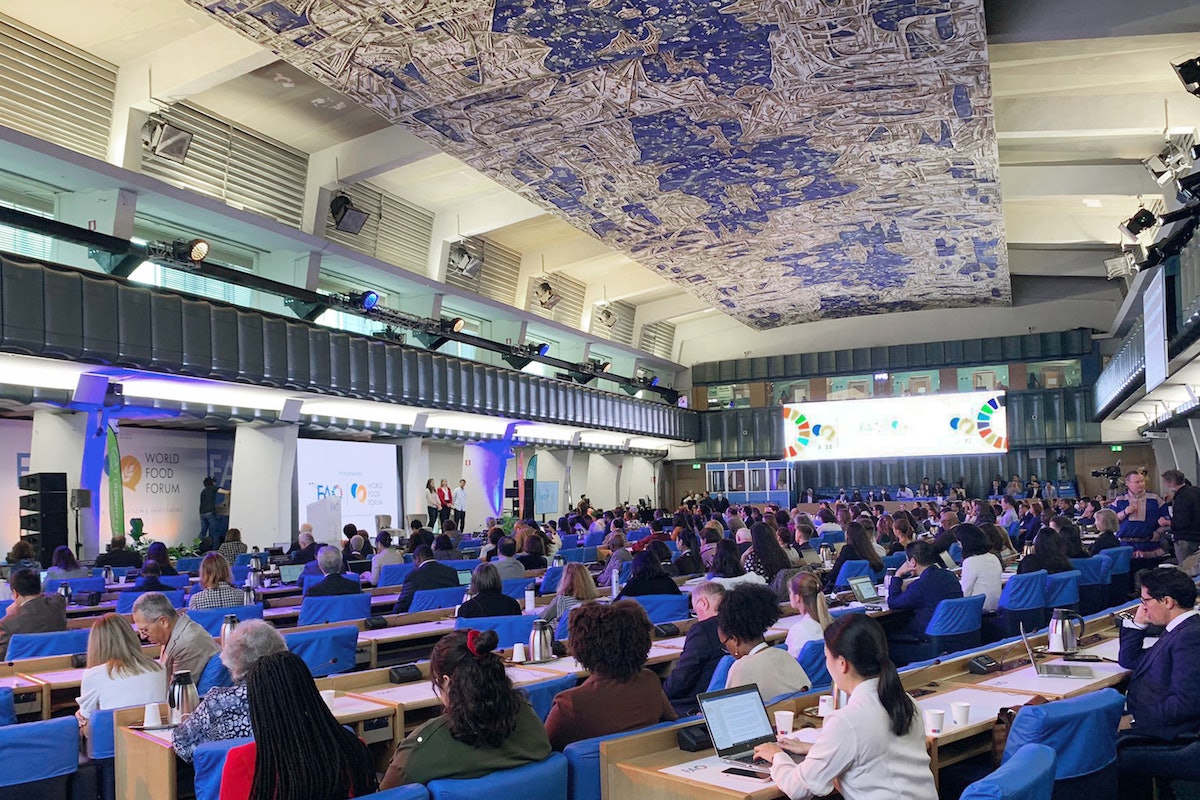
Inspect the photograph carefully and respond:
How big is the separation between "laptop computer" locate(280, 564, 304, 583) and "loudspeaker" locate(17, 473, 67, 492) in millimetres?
4388

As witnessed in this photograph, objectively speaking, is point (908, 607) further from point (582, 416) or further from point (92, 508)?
point (582, 416)

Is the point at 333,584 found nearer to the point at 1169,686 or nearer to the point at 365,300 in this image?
the point at 1169,686

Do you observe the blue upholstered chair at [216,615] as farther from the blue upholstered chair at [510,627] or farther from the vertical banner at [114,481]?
the vertical banner at [114,481]

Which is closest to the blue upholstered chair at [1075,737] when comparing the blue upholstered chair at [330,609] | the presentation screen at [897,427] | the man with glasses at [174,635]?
the man with glasses at [174,635]

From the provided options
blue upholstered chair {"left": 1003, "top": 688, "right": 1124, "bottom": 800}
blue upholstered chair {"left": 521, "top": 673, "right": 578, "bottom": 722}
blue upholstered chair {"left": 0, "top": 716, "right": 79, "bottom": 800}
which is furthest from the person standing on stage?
blue upholstered chair {"left": 1003, "top": 688, "right": 1124, "bottom": 800}

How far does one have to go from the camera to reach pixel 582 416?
25.5 metres

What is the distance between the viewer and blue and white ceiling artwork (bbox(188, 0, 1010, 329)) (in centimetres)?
993

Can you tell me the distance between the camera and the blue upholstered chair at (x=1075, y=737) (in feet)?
10.2

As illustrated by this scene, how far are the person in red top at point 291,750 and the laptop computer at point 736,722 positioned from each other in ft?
3.71

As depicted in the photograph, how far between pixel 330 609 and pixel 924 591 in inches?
176

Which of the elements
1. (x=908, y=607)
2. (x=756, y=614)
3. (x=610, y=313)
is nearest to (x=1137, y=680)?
(x=756, y=614)

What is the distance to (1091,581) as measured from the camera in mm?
9875

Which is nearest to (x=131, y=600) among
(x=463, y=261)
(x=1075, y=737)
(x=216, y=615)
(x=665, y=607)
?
(x=216, y=615)

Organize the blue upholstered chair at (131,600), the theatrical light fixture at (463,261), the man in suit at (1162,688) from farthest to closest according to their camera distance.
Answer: the theatrical light fixture at (463,261), the blue upholstered chair at (131,600), the man in suit at (1162,688)
